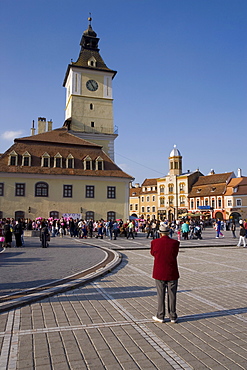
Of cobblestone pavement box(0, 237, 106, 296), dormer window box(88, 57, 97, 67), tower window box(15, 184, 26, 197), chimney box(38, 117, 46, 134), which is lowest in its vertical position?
cobblestone pavement box(0, 237, 106, 296)

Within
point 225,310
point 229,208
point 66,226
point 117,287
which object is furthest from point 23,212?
point 229,208

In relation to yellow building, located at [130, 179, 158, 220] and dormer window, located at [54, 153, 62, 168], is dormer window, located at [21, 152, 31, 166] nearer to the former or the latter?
dormer window, located at [54, 153, 62, 168]

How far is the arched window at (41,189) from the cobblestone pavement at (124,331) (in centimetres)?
3116

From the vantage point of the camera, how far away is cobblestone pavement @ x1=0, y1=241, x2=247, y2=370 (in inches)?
165

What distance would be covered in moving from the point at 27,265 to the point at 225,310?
7.43 meters

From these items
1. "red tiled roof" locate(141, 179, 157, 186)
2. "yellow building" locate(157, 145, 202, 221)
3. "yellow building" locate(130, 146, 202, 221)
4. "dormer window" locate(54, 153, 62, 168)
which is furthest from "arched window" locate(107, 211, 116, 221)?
"red tiled roof" locate(141, 179, 157, 186)

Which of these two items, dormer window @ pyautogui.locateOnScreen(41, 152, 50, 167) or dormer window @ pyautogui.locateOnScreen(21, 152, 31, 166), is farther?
dormer window @ pyautogui.locateOnScreen(41, 152, 50, 167)

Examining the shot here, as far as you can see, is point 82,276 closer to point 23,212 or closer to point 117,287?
point 117,287

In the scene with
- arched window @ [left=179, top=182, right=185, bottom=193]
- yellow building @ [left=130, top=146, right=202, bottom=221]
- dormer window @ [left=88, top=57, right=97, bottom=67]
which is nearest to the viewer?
Result: dormer window @ [left=88, top=57, right=97, bottom=67]

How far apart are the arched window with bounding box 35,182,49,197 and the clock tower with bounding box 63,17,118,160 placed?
13.1m

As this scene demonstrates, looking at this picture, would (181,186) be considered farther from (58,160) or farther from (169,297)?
(169,297)

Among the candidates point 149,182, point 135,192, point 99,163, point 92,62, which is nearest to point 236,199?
point 149,182

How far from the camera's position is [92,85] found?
171ft

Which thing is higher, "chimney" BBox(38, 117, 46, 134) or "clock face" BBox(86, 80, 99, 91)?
"clock face" BBox(86, 80, 99, 91)
